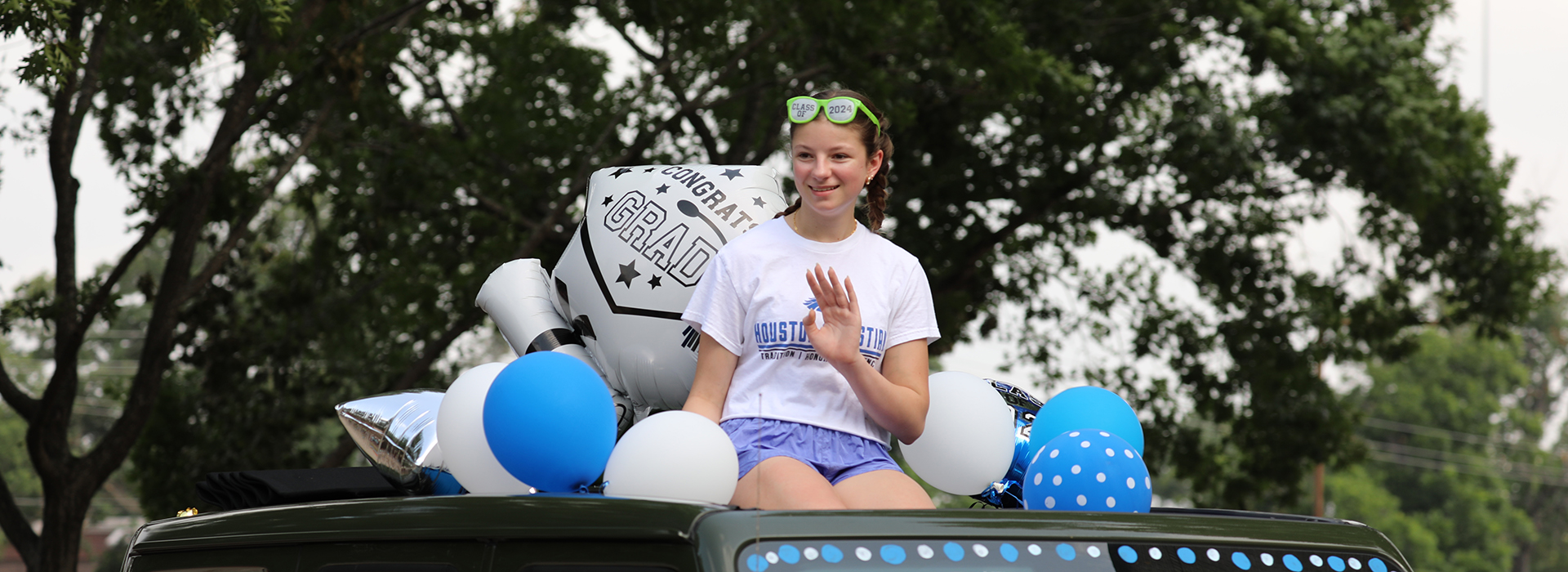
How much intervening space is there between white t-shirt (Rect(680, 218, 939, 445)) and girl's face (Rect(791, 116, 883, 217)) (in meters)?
0.10

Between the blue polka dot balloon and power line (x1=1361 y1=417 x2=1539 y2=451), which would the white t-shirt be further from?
power line (x1=1361 y1=417 x2=1539 y2=451)

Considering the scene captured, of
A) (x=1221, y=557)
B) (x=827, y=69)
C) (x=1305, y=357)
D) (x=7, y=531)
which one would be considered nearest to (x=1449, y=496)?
(x=1305, y=357)

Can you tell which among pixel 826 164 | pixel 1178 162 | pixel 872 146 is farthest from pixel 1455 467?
pixel 826 164

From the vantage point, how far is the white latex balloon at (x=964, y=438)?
8.48 ft

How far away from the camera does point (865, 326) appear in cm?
255

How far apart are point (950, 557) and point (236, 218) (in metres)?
8.85

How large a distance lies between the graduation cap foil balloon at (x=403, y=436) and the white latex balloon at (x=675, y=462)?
703 mm

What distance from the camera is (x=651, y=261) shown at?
3.10m

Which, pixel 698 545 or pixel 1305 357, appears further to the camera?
pixel 1305 357

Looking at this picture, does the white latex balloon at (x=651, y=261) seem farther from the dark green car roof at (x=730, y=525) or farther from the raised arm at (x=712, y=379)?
the dark green car roof at (x=730, y=525)

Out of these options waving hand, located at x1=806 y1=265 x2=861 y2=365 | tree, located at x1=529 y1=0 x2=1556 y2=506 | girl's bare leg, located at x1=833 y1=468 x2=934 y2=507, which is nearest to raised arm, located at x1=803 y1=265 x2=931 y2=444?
waving hand, located at x1=806 y1=265 x2=861 y2=365

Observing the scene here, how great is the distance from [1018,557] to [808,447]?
2.56 feet

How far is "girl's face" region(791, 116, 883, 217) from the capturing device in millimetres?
2582

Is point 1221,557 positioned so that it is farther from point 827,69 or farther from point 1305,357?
point 1305,357
